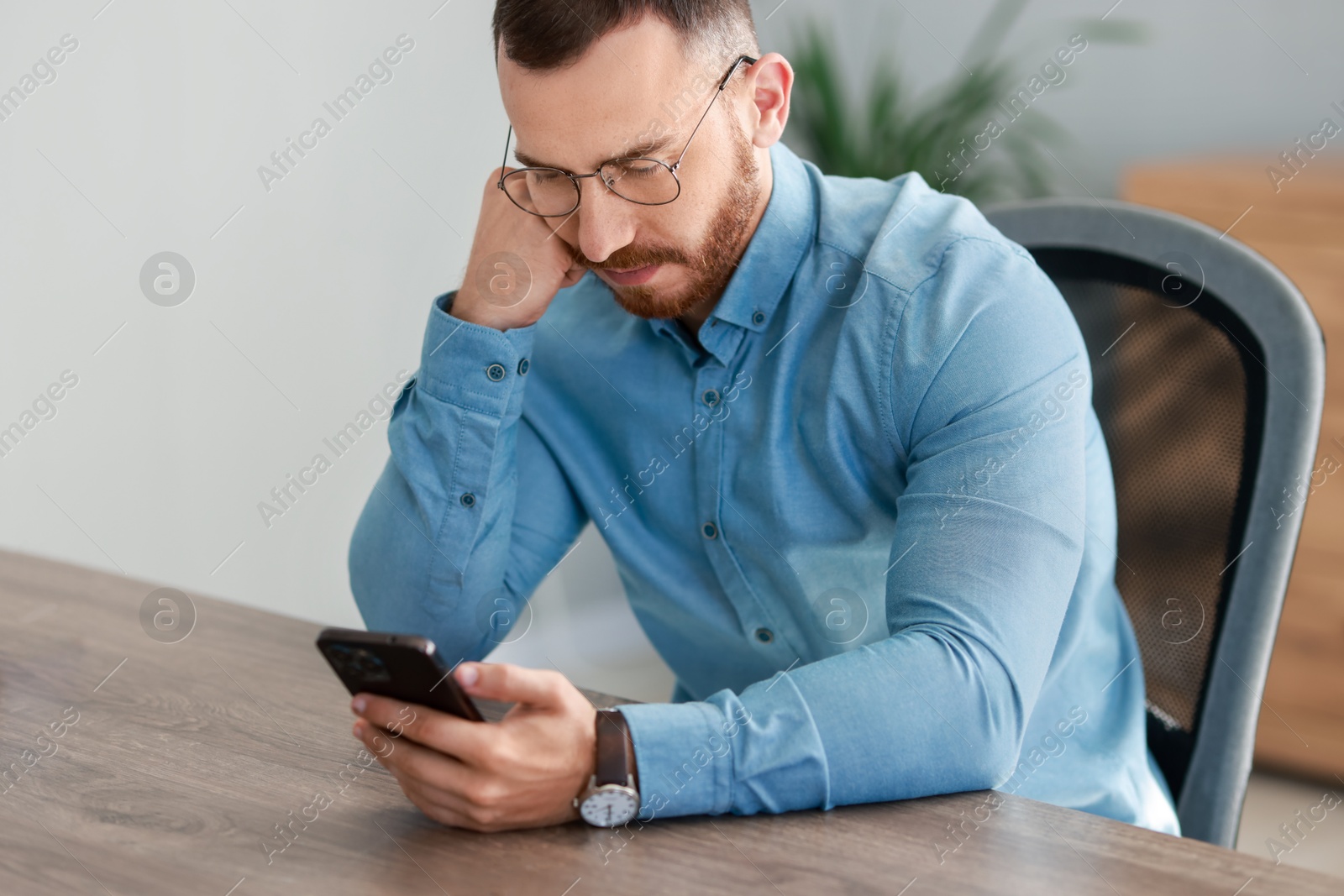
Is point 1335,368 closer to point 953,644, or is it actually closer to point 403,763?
point 953,644

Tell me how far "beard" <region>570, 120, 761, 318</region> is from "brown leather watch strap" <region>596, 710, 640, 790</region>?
46 cm

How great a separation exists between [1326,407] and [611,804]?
1.84m

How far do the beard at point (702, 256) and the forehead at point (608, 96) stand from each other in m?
0.09

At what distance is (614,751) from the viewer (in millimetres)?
775

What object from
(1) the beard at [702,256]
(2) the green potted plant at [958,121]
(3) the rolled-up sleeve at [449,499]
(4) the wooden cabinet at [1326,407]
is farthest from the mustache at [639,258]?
(2) the green potted plant at [958,121]

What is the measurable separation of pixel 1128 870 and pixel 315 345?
1.61 m

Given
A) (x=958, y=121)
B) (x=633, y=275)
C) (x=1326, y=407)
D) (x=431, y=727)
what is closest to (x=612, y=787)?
(x=431, y=727)

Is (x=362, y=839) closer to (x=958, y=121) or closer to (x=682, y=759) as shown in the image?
(x=682, y=759)

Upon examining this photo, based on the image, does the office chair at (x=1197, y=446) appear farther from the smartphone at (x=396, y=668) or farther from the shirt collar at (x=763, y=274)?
the smartphone at (x=396, y=668)

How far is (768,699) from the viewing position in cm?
81

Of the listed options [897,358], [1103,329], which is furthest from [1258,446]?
[897,358]

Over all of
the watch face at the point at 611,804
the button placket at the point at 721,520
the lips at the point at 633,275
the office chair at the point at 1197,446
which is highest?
the lips at the point at 633,275

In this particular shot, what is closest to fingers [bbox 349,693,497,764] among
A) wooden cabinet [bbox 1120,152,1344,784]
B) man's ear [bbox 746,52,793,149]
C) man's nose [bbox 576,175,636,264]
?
man's nose [bbox 576,175,636,264]

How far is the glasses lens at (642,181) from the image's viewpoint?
40.8 inches
